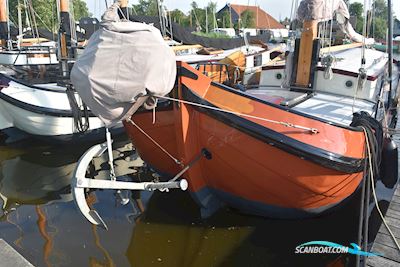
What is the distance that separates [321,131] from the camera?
4402 millimetres

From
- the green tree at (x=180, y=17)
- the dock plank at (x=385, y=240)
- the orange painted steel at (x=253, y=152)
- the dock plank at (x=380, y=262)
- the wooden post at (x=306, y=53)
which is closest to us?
the dock plank at (x=380, y=262)

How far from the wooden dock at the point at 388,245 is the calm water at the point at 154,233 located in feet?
1.92

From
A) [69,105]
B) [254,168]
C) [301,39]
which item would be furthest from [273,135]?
[69,105]

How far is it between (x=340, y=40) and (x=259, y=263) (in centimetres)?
1039

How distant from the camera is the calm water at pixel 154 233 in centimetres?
463

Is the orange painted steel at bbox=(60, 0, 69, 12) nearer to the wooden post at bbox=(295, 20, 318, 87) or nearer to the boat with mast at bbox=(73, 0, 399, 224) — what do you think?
the boat with mast at bbox=(73, 0, 399, 224)

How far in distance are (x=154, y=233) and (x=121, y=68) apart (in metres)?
2.53

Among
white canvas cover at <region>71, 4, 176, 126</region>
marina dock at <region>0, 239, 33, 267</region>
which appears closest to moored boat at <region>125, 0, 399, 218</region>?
white canvas cover at <region>71, 4, 176, 126</region>

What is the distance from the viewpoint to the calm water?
4629mm

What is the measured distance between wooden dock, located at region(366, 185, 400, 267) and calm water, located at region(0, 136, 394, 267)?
1.92 feet

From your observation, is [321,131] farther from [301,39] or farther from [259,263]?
[301,39]

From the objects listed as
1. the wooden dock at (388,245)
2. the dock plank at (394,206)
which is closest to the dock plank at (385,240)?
the wooden dock at (388,245)

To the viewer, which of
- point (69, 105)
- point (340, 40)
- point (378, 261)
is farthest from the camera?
point (340, 40)

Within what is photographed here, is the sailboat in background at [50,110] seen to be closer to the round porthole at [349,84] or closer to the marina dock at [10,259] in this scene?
the marina dock at [10,259]
